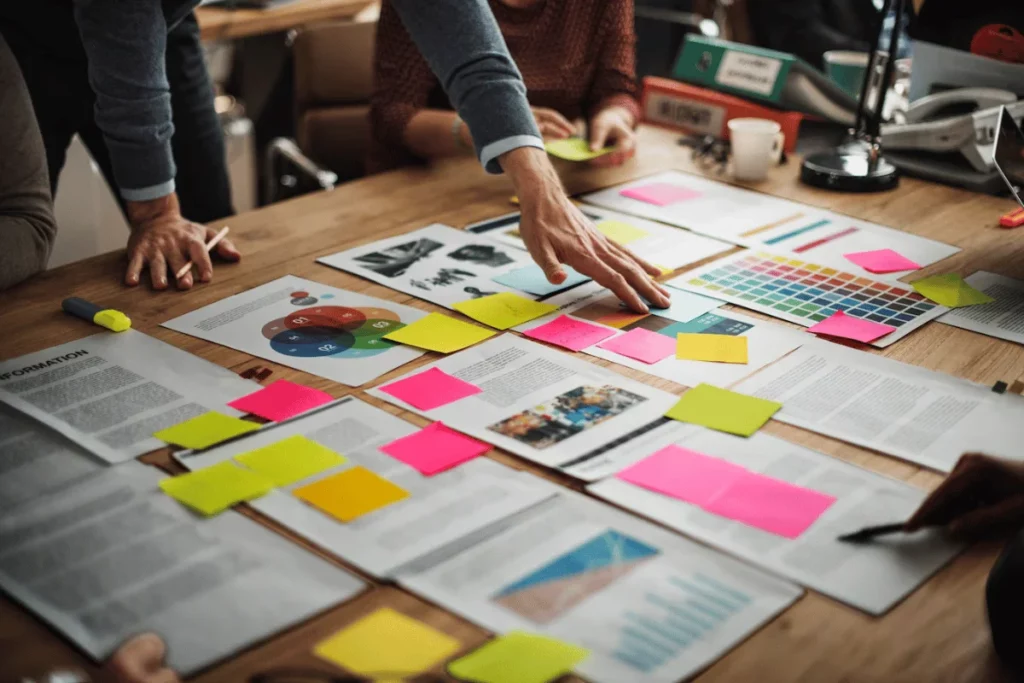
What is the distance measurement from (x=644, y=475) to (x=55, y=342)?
0.77 meters

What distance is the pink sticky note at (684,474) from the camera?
1.03 m

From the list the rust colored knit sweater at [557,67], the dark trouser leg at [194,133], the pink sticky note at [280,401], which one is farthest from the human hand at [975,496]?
the dark trouser leg at [194,133]

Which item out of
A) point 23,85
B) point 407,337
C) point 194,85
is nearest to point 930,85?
point 407,337

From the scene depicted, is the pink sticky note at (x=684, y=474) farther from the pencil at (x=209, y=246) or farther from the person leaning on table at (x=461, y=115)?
the pencil at (x=209, y=246)

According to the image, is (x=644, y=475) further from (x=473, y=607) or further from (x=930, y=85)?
(x=930, y=85)

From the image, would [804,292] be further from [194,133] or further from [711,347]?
[194,133]

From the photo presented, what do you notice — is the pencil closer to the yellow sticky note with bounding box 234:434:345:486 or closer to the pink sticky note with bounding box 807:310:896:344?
the yellow sticky note with bounding box 234:434:345:486

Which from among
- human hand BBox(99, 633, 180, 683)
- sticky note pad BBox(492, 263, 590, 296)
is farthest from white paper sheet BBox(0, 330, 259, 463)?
sticky note pad BBox(492, 263, 590, 296)

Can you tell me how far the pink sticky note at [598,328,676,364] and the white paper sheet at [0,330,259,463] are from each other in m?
0.45

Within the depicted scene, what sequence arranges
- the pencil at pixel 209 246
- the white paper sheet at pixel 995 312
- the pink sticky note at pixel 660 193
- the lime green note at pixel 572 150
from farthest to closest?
the lime green note at pixel 572 150, the pink sticky note at pixel 660 193, the pencil at pixel 209 246, the white paper sheet at pixel 995 312

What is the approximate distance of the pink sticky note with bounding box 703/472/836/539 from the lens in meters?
0.99

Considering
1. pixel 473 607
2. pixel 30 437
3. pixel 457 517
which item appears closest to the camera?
pixel 473 607

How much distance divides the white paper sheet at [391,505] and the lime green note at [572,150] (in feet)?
3.11

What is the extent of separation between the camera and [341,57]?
2.72 meters
